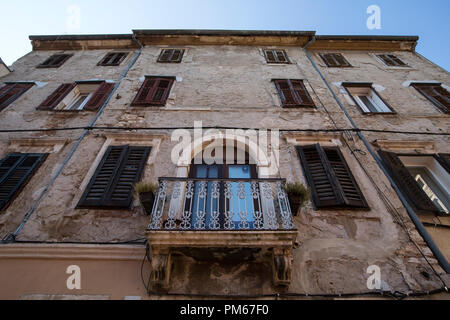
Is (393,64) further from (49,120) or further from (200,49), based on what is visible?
(49,120)

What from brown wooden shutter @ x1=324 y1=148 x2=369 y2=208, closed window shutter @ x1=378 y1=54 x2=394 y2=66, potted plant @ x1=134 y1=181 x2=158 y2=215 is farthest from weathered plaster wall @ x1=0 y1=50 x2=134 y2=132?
closed window shutter @ x1=378 y1=54 x2=394 y2=66

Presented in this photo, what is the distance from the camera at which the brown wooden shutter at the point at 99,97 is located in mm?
7227

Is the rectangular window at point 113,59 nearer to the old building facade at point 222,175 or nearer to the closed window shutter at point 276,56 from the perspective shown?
the old building facade at point 222,175

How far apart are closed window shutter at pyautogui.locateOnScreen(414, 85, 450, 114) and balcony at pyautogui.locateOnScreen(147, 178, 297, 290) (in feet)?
21.6

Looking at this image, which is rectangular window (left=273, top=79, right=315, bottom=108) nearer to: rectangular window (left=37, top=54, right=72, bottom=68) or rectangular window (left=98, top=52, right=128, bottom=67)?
rectangular window (left=98, top=52, right=128, bottom=67)

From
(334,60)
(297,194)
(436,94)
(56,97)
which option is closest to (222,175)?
(297,194)

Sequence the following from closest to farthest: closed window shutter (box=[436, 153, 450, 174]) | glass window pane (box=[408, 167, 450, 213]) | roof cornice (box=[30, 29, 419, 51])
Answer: glass window pane (box=[408, 167, 450, 213]) → closed window shutter (box=[436, 153, 450, 174]) → roof cornice (box=[30, 29, 419, 51])

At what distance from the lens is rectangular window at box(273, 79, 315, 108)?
Result: 24.1 feet

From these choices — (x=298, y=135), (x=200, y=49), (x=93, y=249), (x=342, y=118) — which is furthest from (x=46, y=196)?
(x=200, y=49)

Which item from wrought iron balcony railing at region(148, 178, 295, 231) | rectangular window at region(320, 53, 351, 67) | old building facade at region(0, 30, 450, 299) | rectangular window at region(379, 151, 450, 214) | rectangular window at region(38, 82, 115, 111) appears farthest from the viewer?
rectangular window at region(320, 53, 351, 67)

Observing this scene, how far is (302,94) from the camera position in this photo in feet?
25.7

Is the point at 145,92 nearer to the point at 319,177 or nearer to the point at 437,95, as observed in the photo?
the point at 319,177

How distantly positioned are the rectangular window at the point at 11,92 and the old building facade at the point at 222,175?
0.20ft

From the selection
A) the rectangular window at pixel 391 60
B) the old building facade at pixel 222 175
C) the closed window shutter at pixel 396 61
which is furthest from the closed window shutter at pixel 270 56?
the closed window shutter at pixel 396 61
